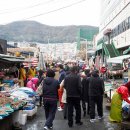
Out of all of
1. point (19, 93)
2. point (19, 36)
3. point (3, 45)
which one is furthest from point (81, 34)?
point (19, 93)

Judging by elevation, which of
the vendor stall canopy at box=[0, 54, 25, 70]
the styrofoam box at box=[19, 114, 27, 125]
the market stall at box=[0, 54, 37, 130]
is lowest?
the styrofoam box at box=[19, 114, 27, 125]

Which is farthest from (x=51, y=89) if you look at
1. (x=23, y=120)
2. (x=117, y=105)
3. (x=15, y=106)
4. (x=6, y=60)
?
(x=6, y=60)

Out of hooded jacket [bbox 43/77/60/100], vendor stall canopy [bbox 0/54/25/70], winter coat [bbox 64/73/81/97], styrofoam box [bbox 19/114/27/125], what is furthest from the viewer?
vendor stall canopy [bbox 0/54/25/70]

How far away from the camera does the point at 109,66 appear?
118 feet

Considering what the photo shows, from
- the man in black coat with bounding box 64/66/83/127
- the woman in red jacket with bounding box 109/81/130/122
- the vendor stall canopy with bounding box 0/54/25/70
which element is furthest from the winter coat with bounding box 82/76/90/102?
the vendor stall canopy with bounding box 0/54/25/70

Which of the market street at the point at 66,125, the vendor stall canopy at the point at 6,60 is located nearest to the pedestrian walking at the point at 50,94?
the market street at the point at 66,125

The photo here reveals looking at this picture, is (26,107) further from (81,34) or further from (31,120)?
(81,34)

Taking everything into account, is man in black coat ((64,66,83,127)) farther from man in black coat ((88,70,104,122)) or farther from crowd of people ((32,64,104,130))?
man in black coat ((88,70,104,122))

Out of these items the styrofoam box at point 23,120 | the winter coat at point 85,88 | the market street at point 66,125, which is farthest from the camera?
the winter coat at point 85,88

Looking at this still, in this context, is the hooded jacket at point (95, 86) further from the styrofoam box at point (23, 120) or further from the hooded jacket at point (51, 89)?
the styrofoam box at point (23, 120)

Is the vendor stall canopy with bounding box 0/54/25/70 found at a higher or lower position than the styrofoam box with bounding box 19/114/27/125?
higher

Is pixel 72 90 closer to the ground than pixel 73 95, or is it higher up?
higher up

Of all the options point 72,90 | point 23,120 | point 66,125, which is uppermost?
point 72,90

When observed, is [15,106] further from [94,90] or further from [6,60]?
[6,60]
